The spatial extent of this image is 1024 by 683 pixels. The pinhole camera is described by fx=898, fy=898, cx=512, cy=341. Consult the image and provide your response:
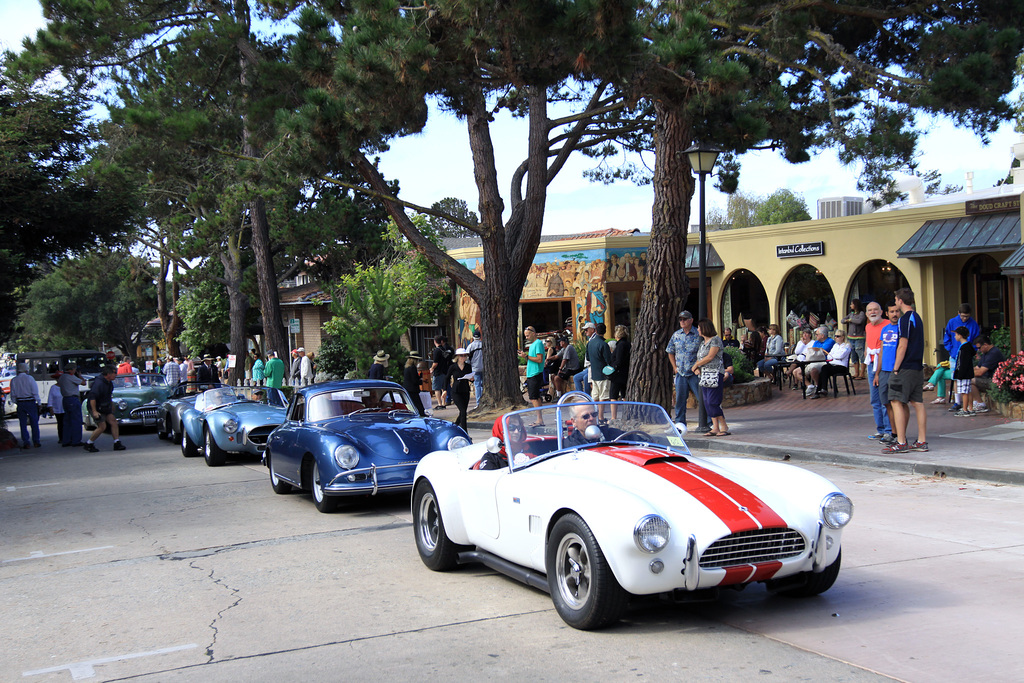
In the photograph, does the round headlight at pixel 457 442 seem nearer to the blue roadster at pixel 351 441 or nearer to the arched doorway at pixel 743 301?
the blue roadster at pixel 351 441

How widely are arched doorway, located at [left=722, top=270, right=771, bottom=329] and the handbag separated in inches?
542

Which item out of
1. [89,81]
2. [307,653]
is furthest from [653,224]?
[89,81]

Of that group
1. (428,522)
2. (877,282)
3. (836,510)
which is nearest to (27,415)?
(428,522)

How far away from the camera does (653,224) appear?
1522 centimetres

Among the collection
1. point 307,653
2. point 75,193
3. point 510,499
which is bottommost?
point 307,653

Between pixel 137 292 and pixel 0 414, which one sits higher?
pixel 137 292

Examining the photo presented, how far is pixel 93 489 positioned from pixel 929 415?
12617mm

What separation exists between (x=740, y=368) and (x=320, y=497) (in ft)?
39.4

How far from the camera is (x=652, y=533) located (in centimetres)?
472

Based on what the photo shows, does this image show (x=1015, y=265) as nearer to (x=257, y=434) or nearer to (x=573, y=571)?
(x=257, y=434)

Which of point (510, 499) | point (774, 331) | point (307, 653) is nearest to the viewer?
point (307, 653)

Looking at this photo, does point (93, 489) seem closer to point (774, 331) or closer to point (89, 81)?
point (89, 81)

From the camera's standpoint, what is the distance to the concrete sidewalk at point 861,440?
9867 millimetres

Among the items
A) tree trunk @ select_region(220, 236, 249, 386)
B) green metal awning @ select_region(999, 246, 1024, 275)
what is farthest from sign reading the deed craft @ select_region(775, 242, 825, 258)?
tree trunk @ select_region(220, 236, 249, 386)
